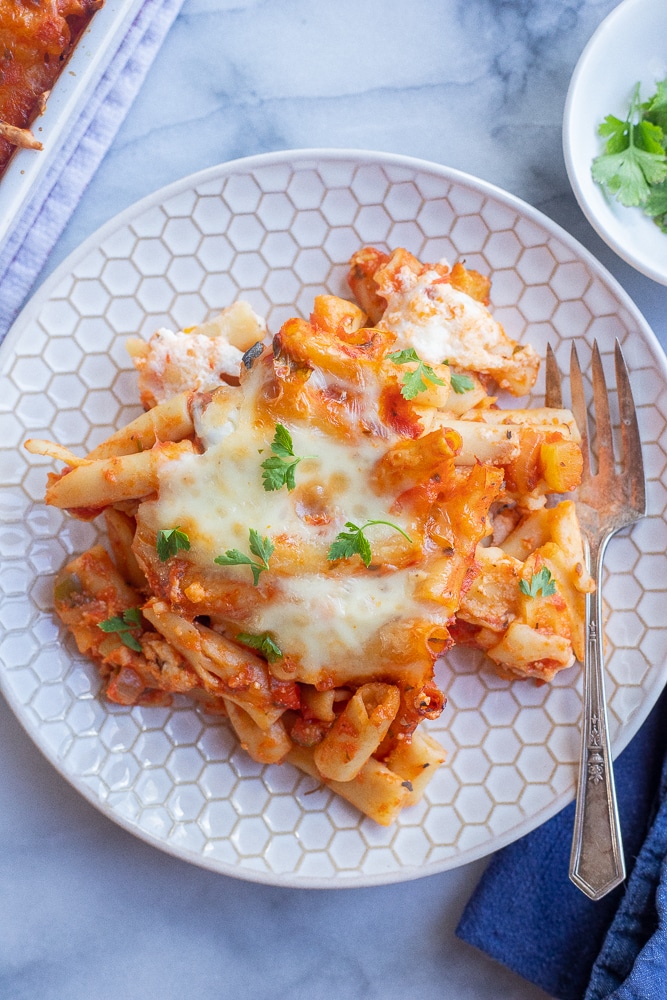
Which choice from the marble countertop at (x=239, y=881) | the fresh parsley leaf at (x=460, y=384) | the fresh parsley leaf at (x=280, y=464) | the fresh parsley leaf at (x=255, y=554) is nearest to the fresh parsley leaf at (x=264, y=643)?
the fresh parsley leaf at (x=255, y=554)

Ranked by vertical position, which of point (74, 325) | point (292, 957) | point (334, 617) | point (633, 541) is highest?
point (74, 325)

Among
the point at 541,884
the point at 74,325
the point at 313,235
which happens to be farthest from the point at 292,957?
the point at 313,235

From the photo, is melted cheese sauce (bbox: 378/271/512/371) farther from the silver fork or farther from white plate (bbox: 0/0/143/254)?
white plate (bbox: 0/0/143/254)

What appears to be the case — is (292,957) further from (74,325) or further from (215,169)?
(215,169)

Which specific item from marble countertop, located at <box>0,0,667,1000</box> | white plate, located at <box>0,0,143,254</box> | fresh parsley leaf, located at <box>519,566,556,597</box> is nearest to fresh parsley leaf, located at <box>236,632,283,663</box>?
fresh parsley leaf, located at <box>519,566,556,597</box>

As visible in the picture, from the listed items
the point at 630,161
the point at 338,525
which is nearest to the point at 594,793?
the point at 338,525

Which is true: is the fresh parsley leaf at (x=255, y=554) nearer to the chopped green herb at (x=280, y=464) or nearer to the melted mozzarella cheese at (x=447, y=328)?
the chopped green herb at (x=280, y=464)
